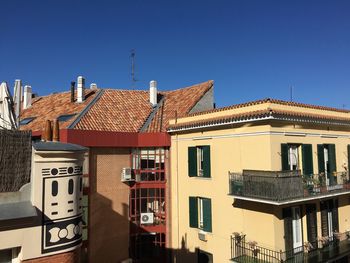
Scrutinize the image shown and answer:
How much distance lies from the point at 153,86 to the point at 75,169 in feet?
51.5

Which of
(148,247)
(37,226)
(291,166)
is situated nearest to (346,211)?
(291,166)

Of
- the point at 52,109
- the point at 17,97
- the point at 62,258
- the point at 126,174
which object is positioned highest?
the point at 52,109

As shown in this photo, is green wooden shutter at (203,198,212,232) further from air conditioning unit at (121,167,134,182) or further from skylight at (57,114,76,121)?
skylight at (57,114,76,121)

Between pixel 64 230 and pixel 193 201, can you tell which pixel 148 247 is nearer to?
A: pixel 193 201

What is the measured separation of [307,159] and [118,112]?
13.2m

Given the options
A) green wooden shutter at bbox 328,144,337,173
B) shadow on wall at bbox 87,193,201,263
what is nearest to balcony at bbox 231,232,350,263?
shadow on wall at bbox 87,193,201,263

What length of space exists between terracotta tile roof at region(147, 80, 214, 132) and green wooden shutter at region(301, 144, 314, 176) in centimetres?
845

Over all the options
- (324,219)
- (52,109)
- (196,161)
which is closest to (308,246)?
(324,219)

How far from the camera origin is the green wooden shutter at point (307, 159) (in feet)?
50.3

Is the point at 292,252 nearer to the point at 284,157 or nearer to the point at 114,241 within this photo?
the point at 284,157

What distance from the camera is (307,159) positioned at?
15438 mm

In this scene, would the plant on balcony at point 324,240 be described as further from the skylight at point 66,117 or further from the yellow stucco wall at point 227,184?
the skylight at point 66,117

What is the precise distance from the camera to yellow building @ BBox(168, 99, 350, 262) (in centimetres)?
1355

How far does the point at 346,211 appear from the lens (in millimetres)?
17922
